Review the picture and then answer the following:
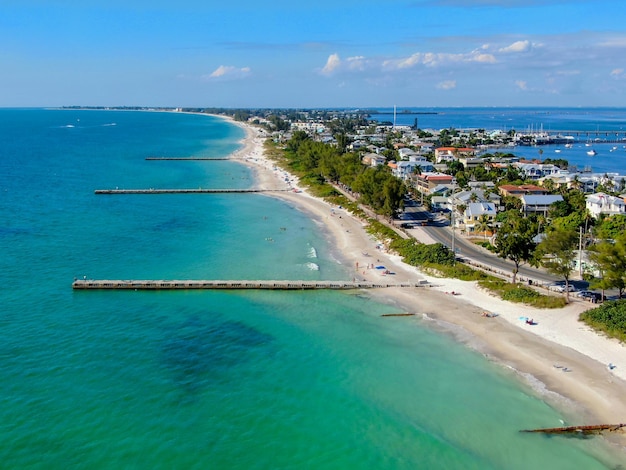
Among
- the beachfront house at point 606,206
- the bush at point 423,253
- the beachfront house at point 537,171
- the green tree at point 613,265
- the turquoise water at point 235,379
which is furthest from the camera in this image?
the beachfront house at point 537,171

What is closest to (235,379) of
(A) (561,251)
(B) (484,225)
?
(A) (561,251)

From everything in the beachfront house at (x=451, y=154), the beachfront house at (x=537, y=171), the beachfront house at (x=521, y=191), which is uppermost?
the beachfront house at (x=451, y=154)

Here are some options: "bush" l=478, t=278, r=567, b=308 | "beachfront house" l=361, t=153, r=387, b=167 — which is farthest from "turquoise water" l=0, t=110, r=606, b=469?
"beachfront house" l=361, t=153, r=387, b=167

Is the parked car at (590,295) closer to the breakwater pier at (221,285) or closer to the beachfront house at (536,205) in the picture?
the breakwater pier at (221,285)

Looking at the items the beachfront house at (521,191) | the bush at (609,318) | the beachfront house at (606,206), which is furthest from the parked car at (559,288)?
the beachfront house at (521,191)

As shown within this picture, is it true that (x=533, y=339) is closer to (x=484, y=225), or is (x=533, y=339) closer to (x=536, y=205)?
(x=484, y=225)

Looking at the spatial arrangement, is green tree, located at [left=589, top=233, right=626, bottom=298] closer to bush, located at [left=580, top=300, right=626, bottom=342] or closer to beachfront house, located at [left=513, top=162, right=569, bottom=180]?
bush, located at [left=580, top=300, right=626, bottom=342]
